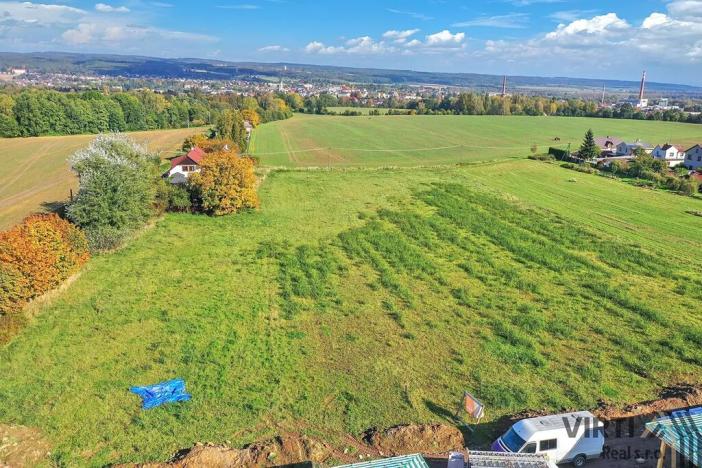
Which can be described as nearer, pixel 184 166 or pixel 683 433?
pixel 683 433

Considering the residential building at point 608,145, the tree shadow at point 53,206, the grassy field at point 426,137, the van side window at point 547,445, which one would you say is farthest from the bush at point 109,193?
the residential building at point 608,145

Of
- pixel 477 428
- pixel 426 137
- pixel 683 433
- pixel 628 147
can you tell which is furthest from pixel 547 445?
pixel 426 137

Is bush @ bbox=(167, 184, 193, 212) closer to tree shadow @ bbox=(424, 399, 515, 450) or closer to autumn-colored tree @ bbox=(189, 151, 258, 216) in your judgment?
autumn-colored tree @ bbox=(189, 151, 258, 216)

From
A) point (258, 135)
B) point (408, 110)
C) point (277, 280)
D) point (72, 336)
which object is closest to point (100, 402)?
point (72, 336)

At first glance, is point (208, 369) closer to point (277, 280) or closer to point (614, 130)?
point (277, 280)

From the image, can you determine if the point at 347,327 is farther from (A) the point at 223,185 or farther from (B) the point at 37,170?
(B) the point at 37,170

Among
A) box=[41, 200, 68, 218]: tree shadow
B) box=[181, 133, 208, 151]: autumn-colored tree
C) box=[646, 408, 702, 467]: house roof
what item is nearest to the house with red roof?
box=[181, 133, 208, 151]: autumn-colored tree
